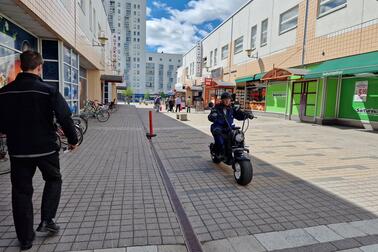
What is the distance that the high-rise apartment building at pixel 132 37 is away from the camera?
93.1m

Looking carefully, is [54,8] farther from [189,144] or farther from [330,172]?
[330,172]

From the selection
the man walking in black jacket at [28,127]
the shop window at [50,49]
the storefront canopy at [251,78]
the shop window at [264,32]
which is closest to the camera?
the man walking in black jacket at [28,127]

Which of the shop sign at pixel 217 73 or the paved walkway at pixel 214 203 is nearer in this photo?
the paved walkway at pixel 214 203

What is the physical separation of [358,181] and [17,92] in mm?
5549

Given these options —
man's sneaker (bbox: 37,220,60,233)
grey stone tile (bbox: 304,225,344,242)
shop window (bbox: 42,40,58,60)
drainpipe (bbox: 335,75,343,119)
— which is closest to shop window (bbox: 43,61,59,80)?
shop window (bbox: 42,40,58,60)

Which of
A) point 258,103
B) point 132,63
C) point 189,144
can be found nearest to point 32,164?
point 189,144

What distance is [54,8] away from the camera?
348 inches

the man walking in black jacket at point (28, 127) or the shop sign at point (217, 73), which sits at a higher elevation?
the shop sign at point (217, 73)

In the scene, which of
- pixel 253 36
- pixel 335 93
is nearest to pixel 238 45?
pixel 253 36

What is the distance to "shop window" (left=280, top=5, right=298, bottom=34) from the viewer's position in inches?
666

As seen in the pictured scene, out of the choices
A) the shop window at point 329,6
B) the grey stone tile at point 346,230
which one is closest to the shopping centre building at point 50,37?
the grey stone tile at point 346,230

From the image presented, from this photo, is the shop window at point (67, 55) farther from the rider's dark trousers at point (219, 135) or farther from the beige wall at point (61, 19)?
the rider's dark trousers at point (219, 135)

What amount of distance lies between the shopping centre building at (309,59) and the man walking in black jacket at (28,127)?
1127cm

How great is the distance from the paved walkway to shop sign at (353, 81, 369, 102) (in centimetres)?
693
